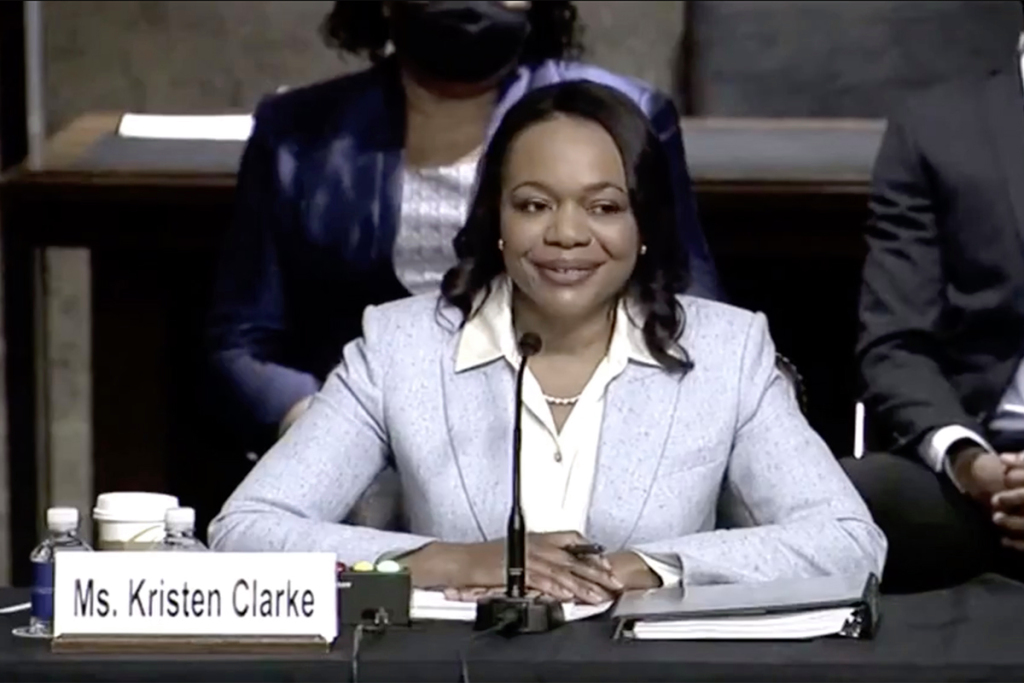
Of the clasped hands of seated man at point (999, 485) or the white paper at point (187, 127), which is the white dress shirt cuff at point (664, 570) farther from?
the white paper at point (187, 127)

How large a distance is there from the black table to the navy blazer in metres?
1.38

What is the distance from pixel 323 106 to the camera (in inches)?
138

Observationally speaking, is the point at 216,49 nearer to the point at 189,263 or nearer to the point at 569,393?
the point at 189,263

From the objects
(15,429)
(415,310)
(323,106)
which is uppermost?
(323,106)

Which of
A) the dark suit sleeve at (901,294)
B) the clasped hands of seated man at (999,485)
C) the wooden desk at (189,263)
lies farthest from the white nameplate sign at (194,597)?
the wooden desk at (189,263)

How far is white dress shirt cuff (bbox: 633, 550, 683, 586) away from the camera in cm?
243

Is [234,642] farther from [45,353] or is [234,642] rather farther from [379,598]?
[45,353]

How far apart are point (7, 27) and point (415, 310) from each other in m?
2.22

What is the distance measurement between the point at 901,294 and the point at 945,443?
0.77 feet

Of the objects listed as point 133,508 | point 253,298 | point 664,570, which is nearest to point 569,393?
point 664,570

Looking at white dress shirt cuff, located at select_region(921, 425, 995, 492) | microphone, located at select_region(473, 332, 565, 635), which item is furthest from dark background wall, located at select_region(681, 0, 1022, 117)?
microphone, located at select_region(473, 332, 565, 635)

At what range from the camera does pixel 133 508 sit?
7.30 feet

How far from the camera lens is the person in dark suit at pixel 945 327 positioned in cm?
301

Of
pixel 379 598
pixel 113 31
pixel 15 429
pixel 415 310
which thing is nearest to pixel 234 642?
pixel 379 598
